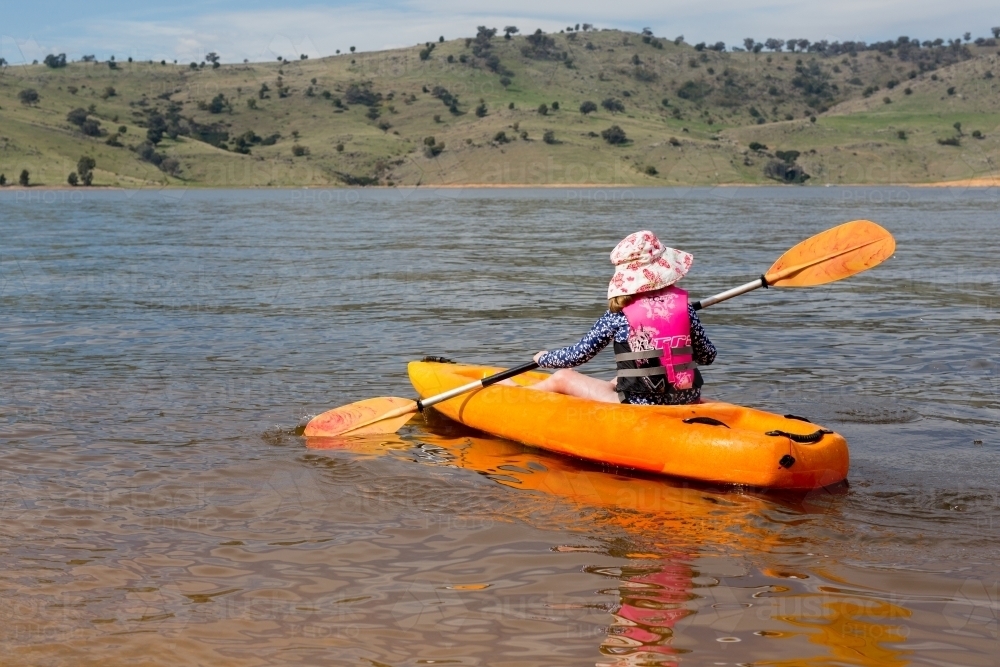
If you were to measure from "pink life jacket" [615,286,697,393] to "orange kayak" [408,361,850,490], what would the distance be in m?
0.19

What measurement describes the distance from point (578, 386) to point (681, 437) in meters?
1.20

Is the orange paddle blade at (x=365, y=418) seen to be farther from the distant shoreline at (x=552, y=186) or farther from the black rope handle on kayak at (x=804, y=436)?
the distant shoreline at (x=552, y=186)

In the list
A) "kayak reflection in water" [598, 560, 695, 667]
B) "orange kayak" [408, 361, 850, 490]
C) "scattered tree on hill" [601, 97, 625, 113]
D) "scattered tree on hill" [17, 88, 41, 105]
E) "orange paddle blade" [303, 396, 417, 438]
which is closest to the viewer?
"kayak reflection in water" [598, 560, 695, 667]

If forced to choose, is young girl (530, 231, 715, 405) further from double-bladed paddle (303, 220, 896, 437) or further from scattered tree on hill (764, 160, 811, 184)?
scattered tree on hill (764, 160, 811, 184)

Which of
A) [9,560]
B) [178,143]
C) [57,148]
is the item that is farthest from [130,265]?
[178,143]

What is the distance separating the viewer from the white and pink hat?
7176 millimetres

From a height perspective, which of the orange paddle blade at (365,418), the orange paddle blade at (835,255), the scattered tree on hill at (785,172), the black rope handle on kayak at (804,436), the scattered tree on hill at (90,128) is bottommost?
the orange paddle blade at (365,418)

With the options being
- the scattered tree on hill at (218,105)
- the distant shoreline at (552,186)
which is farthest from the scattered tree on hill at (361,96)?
the distant shoreline at (552,186)

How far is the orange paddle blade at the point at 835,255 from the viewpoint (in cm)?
903

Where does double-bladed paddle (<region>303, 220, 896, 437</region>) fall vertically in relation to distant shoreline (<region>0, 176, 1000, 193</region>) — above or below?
below

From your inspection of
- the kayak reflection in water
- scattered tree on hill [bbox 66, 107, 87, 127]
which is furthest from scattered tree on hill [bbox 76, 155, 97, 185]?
the kayak reflection in water

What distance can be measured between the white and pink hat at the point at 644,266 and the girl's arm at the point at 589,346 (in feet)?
0.78

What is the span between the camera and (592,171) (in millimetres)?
92188

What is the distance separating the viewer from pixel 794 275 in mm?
9062
